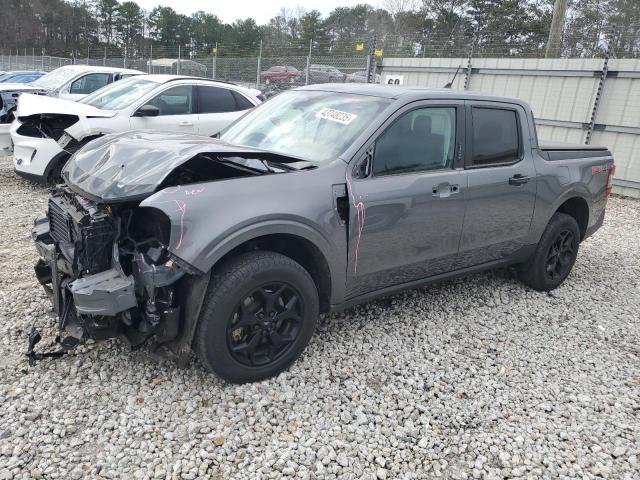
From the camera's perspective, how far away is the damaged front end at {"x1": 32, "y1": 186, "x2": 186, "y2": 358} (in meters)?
2.62

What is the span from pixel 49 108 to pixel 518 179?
5094 millimetres

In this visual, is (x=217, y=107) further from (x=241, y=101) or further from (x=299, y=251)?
(x=299, y=251)

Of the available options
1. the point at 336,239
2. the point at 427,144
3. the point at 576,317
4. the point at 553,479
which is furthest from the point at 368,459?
the point at 576,317

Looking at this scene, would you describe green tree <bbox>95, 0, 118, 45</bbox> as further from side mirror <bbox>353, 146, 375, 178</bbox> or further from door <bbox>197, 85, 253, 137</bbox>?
side mirror <bbox>353, 146, 375, 178</bbox>

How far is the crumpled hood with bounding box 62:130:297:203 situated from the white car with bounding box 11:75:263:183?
10.7 feet

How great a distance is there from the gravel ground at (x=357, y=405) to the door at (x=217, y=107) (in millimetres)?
4263

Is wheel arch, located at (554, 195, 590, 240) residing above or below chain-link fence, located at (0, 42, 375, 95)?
below

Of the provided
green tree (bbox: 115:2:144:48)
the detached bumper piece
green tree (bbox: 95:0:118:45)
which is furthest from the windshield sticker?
green tree (bbox: 95:0:118:45)

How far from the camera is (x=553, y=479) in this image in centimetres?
259

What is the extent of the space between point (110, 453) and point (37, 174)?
5740 mm

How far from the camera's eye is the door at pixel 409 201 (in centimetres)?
329

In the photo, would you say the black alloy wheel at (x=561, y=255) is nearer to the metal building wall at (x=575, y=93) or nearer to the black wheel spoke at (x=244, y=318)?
the black wheel spoke at (x=244, y=318)

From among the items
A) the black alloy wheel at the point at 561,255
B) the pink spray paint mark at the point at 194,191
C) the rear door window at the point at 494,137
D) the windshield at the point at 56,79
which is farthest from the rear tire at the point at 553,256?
the windshield at the point at 56,79

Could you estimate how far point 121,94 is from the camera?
7.72 m
